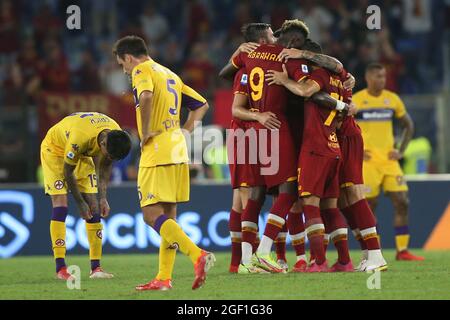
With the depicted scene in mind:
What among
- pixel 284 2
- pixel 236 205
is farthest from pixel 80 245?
pixel 284 2

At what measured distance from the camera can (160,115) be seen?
8.73 m

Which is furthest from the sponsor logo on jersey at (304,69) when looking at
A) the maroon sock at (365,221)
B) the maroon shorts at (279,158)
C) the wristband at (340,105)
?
the maroon sock at (365,221)

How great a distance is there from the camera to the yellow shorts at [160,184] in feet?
28.1

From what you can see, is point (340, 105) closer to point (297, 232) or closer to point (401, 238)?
point (297, 232)

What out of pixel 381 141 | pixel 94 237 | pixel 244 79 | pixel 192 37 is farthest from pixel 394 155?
pixel 192 37

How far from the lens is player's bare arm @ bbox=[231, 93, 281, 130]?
31.7 feet

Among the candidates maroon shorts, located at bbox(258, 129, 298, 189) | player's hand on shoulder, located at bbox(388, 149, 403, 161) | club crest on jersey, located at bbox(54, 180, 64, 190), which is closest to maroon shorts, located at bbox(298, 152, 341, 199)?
maroon shorts, located at bbox(258, 129, 298, 189)

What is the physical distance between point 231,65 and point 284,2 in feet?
32.3

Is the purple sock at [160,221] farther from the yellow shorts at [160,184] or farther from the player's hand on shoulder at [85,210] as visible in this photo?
the player's hand on shoulder at [85,210]

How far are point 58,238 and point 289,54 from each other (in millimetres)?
2803

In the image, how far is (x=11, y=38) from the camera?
19000 millimetres

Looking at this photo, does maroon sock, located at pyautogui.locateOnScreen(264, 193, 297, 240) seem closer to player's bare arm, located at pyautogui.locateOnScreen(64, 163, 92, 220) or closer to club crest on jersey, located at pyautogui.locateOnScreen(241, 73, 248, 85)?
club crest on jersey, located at pyautogui.locateOnScreen(241, 73, 248, 85)

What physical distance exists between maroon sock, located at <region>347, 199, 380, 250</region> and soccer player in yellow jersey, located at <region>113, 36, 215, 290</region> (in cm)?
195

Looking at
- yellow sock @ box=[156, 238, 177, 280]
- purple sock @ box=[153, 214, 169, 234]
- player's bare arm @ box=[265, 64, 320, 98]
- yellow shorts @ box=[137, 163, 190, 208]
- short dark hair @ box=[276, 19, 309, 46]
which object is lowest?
yellow sock @ box=[156, 238, 177, 280]
